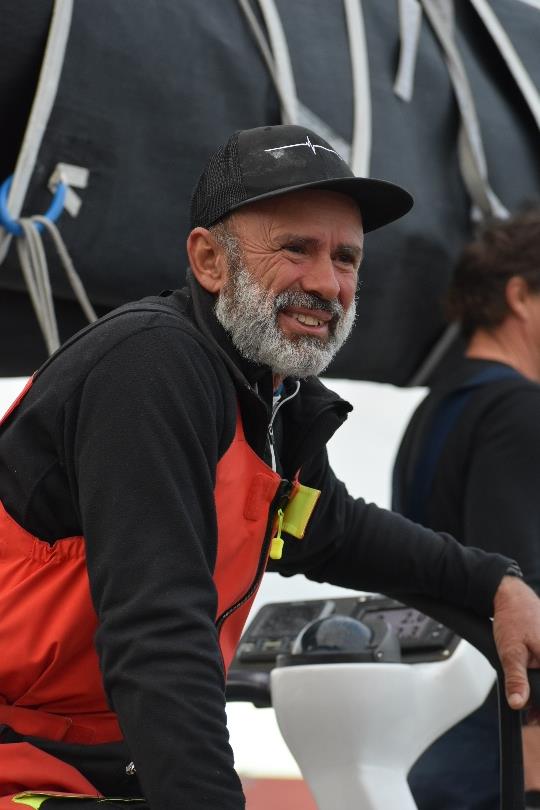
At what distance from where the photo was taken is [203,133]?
6.08 feet

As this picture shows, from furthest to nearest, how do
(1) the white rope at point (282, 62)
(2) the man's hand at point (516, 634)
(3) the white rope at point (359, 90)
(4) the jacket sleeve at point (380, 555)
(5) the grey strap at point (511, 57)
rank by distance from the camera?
1. (5) the grey strap at point (511, 57)
2. (3) the white rope at point (359, 90)
3. (1) the white rope at point (282, 62)
4. (4) the jacket sleeve at point (380, 555)
5. (2) the man's hand at point (516, 634)

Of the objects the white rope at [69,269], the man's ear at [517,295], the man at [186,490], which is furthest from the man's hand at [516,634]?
the man's ear at [517,295]

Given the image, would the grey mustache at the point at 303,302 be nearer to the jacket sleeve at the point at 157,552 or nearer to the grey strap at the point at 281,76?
the jacket sleeve at the point at 157,552

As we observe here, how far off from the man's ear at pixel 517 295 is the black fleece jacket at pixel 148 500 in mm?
989

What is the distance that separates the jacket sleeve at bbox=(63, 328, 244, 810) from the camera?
1.06m

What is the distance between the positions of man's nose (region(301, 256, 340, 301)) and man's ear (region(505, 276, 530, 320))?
960 millimetres

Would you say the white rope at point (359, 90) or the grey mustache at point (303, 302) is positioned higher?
the white rope at point (359, 90)

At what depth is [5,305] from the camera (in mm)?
1789

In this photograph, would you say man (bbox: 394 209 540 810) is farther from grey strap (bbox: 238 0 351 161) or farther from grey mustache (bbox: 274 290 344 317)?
grey mustache (bbox: 274 290 344 317)

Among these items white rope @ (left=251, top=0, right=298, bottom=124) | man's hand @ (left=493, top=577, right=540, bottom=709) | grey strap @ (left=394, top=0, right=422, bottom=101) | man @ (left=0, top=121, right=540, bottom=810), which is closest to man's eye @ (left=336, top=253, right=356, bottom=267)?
man @ (left=0, top=121, right=540, bottom=810)

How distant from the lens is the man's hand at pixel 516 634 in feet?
4.63

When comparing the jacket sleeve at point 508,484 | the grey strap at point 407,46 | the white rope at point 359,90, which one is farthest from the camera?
the grey strap at point 407,46

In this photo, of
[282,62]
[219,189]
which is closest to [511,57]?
[282,62]

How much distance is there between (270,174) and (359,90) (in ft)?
2.76
